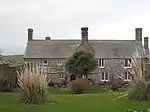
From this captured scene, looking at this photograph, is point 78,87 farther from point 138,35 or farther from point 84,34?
point 138,35

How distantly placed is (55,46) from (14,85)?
27.2 meters

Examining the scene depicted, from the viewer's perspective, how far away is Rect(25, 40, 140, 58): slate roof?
2241 inches

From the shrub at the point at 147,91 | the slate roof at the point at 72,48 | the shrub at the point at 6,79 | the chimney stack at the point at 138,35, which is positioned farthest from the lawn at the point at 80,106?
the chimney stack at the point at 138,35

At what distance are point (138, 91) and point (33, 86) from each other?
5092 mm

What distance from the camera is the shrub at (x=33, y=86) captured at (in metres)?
16.1

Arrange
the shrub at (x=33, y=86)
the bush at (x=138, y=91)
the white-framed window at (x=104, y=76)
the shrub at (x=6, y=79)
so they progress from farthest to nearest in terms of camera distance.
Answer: the white-framed window at (x=104, y=76) → the shrub at (x=6, y=79) → the bush at (x=138, y=91) → the shrub at (x=33, y=86)

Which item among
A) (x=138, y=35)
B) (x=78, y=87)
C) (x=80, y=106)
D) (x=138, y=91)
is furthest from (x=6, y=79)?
(x=138, y=35)

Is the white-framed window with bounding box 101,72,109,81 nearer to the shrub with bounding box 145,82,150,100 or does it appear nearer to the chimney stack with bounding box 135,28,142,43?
the chimney stack with bounding box 135,28,142,43

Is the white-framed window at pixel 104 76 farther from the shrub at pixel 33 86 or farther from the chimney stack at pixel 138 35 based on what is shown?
the shrub at pixel 33 86

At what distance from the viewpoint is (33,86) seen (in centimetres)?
1606

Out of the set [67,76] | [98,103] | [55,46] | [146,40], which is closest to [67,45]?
[55,46]

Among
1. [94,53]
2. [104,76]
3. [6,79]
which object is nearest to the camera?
[6,79]

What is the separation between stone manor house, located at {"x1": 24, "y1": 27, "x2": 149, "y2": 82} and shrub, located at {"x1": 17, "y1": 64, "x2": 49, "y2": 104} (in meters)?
38.4

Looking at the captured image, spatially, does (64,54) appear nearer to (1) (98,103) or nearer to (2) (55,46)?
(2) (55,46)
